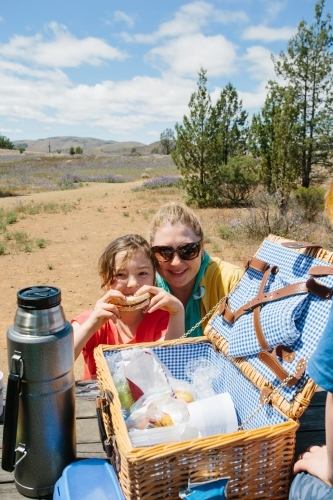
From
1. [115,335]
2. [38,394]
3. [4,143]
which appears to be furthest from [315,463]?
[4,143]

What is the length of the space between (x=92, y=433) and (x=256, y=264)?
85 cm

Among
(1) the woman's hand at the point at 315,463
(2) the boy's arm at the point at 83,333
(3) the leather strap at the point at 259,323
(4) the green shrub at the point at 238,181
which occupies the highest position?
A: (4) the green shrub at the point at 238,181

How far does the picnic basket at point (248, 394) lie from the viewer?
106 cm

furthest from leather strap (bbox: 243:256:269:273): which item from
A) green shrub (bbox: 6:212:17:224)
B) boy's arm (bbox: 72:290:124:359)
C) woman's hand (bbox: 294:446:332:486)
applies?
green shrub (bbox: 6:212:17:224)

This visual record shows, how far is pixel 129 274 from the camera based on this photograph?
2039mm

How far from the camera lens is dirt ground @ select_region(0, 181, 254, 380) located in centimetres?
670

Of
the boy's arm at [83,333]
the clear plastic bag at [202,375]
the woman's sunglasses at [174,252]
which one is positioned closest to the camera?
the clear plastic bag at [202,375]

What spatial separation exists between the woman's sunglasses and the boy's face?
0.23 meters

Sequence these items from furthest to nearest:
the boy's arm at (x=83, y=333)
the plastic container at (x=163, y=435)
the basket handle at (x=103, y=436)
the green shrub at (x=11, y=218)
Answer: the green shrub at (x=11, y=218) < the boy's arm at (x=83, y=333) < the basket handle at (x=103, y=436) < the plastic container at (x=163, y=435)

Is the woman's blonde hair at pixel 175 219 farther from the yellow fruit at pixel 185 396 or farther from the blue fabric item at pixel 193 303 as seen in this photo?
the yellow fruit at pixel 185 396

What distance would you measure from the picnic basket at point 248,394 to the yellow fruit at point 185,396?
0.64 feet

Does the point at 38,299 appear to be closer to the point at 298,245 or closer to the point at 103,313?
the point at 103,313

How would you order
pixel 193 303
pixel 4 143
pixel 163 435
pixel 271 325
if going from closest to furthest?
pixel 163 435 → pixel 271 325 → pixel 193 303 → pixel 4 143

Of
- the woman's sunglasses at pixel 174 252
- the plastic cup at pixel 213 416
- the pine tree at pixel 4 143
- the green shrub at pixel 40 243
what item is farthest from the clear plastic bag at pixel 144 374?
the pine tree at pixel 4 143
